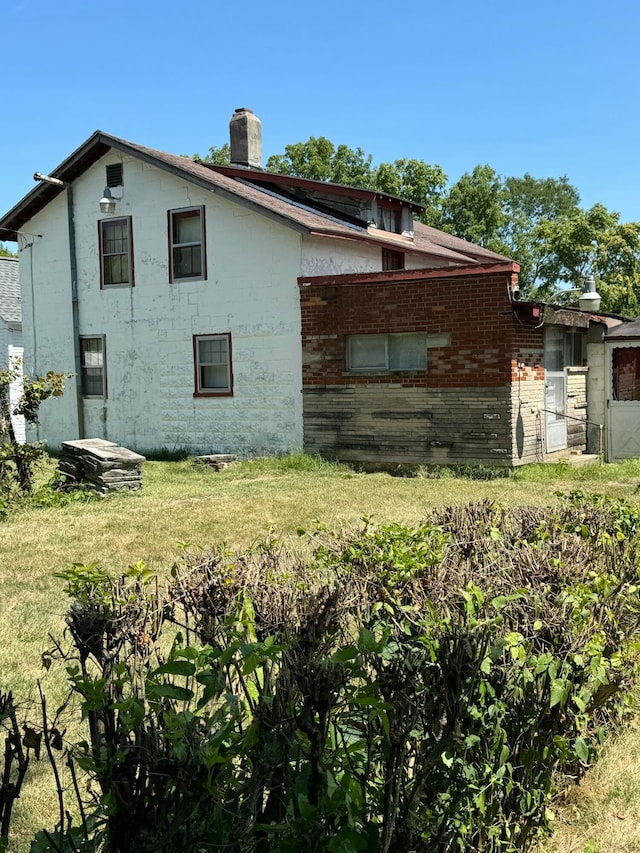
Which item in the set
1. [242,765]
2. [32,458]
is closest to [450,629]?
[242,765]

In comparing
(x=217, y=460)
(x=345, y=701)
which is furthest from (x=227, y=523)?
(x=345, y=701)

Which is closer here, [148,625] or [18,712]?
[148,625]

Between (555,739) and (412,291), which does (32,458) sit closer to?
(412,291)

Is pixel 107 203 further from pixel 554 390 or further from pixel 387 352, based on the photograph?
pixel 554 390

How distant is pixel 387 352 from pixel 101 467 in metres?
5.79

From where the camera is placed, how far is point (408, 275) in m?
14.7

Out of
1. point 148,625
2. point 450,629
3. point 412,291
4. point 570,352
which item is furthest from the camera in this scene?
point 570,352

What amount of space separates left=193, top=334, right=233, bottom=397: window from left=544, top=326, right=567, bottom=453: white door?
6453mm

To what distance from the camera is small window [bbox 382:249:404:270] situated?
19391mm

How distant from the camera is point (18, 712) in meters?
4.74

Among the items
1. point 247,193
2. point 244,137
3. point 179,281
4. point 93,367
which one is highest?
point 244,137

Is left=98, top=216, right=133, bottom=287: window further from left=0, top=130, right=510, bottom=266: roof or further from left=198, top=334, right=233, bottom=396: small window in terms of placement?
left=198, top=334, right=233, bottom=396: small window

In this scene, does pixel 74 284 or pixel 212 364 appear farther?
pixel 74 284

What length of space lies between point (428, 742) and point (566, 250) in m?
38.0
